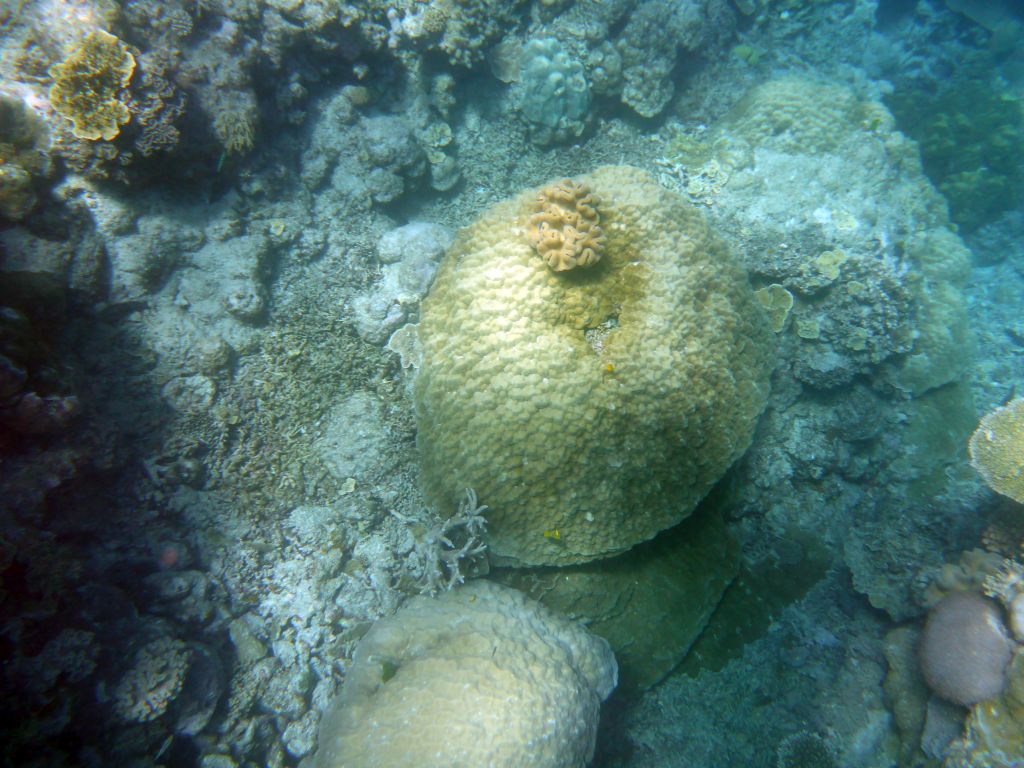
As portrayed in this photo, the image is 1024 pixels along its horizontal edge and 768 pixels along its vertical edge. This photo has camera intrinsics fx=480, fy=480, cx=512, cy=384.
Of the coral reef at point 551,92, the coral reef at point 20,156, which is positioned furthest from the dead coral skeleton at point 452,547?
the coral reef at point 551,92

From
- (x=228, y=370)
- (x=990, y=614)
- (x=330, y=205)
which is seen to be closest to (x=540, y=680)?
(x=228, y=370)

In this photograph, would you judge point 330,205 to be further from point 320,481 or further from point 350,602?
point 350,602

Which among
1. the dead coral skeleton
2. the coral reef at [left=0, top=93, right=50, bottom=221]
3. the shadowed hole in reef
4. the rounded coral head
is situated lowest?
the shadowed hole in reef

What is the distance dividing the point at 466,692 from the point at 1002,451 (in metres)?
5.29

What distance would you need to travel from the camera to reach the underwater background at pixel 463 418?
3590mm

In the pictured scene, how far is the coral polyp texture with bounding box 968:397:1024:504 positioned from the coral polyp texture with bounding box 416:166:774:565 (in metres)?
2.25

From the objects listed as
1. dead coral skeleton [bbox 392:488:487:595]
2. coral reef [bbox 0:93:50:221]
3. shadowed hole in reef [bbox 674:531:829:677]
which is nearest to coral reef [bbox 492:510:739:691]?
shadowed hole in reef [bbox 674:531:829:677]

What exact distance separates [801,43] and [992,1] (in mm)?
5862

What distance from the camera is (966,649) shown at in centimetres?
418

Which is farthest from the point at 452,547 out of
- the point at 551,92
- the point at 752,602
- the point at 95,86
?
the point at 551,92

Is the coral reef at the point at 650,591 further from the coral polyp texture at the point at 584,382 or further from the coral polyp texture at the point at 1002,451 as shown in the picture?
the coral polyp texture at the point at 1002,451

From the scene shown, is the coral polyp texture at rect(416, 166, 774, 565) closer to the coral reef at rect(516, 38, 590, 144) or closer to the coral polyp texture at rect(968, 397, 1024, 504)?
the coral reef at rect(516, 38, 590, 144)

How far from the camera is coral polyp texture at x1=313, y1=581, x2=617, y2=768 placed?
11.3 ft

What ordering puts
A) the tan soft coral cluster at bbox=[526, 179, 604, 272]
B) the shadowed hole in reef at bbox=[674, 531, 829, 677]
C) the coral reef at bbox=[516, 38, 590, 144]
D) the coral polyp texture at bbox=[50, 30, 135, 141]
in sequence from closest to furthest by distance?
1. the coral polyp texture at bbox=[50, 30, 135, 141]
2. the tan soft coral cluster at bbox=[526, 179, 604, 272]
3. the shadowed hole in reef at bbox=[674, 531, 829, 677]
4. the coral reef at bbox=[516, 38, 590, 144]
